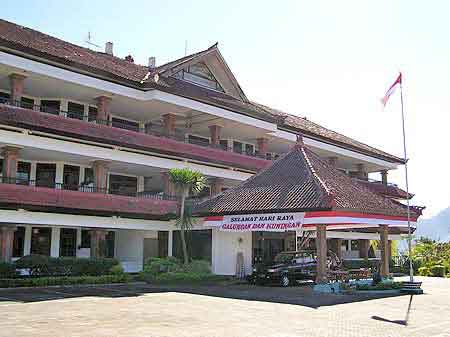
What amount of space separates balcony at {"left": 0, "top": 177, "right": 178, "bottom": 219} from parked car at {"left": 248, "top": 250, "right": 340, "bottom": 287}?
673cm

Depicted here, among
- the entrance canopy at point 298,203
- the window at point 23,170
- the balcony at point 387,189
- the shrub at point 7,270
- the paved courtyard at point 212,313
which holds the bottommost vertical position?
the paved courtyard at point 212,313

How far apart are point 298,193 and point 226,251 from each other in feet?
21.7

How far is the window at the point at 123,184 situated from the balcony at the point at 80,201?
120 inches

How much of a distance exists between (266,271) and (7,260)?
1209 cm

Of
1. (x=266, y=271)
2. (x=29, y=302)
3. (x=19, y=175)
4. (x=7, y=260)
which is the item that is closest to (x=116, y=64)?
(x=19, y=175)

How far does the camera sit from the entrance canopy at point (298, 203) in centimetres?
2281

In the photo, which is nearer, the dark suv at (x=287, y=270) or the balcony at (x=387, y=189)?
the dark suv at (x=287, y=270)

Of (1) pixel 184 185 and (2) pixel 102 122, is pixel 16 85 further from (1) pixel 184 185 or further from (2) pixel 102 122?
(1) pixel 184 185

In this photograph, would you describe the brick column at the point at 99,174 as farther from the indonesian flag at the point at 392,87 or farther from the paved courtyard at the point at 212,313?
the indonesian flag at the point at 392,87

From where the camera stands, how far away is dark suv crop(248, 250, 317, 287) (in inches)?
976

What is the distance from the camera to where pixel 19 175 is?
30.1 meters

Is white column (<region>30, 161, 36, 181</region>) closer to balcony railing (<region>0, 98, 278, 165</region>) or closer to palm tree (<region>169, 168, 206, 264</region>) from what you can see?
balcony railing (<region>0, 98, 278, 165</region>)

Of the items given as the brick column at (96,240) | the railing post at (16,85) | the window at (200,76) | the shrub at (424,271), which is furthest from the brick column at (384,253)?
the railing post at (16,85)

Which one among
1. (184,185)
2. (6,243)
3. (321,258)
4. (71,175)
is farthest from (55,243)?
(321,258)
